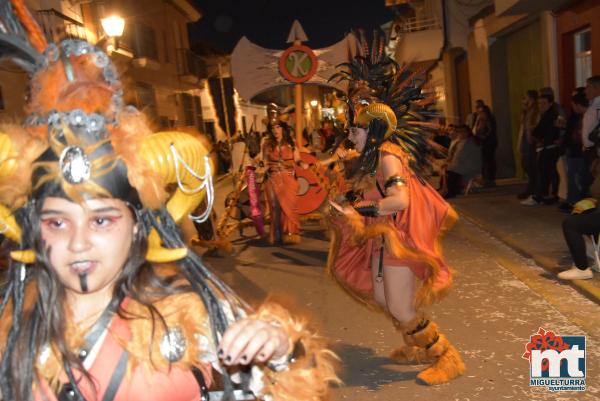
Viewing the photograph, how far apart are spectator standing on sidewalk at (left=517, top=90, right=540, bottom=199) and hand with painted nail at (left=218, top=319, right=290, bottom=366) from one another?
858 cm

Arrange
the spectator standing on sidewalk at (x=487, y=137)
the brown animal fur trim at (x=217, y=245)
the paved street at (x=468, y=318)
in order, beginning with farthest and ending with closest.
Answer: the spectator standing on sidewalk at (x=487, y=137) → the brown animal fur trim at (x=217, y=245) → the paved street at (x=468, y=318)

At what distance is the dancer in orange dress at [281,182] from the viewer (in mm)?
8516

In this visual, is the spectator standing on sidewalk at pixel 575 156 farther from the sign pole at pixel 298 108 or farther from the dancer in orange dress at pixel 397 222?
the dancer in orange dress at pixel 397 222

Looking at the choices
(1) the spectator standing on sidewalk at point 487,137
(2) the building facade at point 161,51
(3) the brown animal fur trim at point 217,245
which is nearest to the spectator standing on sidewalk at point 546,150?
(1) the spectator standing on sidewalk at point 487,137

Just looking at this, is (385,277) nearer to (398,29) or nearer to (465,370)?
(465,370)

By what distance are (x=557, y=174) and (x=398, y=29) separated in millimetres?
12000

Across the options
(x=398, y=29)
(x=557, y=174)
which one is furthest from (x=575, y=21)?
(x=398, y=29)

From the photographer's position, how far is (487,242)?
24.3 ft

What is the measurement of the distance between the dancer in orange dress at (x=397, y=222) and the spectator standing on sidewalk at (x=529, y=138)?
5.93 meters

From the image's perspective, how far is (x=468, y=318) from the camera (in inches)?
186

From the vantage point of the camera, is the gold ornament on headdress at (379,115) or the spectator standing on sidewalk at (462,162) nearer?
the gold ornament on headdress at (379,115)

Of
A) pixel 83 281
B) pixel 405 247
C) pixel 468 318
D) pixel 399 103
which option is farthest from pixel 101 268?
pixel 468 318

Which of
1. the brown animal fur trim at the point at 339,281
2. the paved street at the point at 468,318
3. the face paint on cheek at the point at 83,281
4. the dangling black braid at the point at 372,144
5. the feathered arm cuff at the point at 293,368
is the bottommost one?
the paved street at the point at 468,318

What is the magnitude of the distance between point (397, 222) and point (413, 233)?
0.41ft
